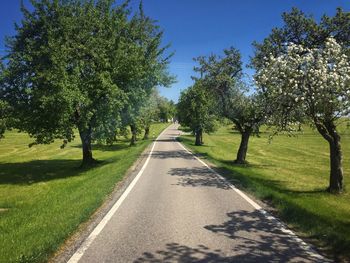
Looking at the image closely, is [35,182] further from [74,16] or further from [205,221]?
[205,221]

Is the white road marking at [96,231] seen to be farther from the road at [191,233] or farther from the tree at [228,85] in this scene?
the tree at [228,85]

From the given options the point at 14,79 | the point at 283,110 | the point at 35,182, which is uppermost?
the point at 14,79

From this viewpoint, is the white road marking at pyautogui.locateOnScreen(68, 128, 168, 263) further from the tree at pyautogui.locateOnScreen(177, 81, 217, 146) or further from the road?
the tree at pyautogui.locateOnScreen(177, 81, 217, 146)

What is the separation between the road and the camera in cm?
675

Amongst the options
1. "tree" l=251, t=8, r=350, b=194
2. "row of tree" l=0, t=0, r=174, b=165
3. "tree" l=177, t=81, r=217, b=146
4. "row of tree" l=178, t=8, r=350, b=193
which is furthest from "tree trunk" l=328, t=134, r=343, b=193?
"tree" l=177, t=81, r=217, b=146

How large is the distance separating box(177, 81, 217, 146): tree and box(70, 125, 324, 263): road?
36.7 metres

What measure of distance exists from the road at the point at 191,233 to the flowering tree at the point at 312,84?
5.59 metres

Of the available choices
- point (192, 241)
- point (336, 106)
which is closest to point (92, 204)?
point (192, 241)

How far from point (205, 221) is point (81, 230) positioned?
3.41m

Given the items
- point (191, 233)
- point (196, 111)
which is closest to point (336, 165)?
point (191, 233)

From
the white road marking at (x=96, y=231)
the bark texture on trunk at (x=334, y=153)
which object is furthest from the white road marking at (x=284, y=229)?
the bark texture on trunk at (x=334, y=153)

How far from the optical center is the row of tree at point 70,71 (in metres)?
23.3

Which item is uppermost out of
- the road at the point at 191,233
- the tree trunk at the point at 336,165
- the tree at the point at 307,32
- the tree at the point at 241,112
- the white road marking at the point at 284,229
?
the tree at the point at 307,32

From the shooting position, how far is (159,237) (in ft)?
25.8
